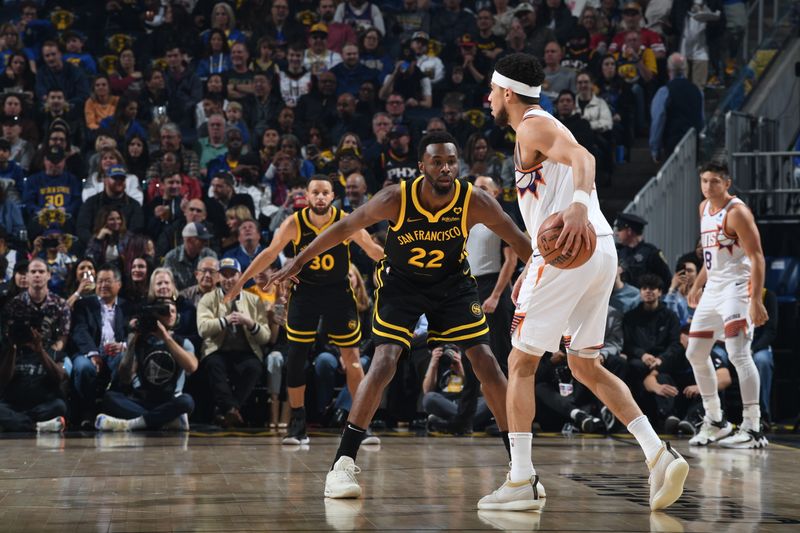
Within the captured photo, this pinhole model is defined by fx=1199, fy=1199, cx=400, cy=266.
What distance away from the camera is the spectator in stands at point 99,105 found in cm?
1460

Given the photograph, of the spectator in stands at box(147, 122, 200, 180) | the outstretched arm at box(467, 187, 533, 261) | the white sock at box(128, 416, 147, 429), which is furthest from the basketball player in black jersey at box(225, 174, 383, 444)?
the spectator in stands at box(147, 122, 200, 180)

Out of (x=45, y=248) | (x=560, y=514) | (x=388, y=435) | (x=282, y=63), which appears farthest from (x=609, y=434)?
(x=282, y=63)

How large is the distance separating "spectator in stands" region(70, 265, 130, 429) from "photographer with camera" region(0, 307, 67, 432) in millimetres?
283

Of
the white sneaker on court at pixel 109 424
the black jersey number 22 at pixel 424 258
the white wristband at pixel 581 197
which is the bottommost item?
the white sneaker on court at pixel 109 424

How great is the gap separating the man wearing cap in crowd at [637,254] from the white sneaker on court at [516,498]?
633 centimetres

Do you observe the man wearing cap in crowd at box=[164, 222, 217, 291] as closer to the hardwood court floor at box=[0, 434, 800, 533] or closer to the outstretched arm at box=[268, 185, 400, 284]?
the hardwood court floor at box=[0, 434, 800, 533]

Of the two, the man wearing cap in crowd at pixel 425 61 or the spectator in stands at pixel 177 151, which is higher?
the man wearing cap in crowd at pixel 425 61

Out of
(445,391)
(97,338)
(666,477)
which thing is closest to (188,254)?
(97,338)

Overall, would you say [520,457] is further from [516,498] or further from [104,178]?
[104,178]

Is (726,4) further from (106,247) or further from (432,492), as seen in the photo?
(432,492)

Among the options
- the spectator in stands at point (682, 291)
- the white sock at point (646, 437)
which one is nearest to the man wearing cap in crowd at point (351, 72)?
the spectator in stands at point (682, 291)

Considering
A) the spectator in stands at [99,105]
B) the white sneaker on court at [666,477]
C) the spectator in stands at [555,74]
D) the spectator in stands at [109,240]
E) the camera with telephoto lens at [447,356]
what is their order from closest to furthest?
the white sneaker on court at [666,477] < the camera with telephoto lens at [447,356] < the spectator in stands at [109,240] < the spectator in stands at [555,74] < the spectator in stands at [99,105]

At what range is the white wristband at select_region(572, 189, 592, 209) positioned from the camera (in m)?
4.84

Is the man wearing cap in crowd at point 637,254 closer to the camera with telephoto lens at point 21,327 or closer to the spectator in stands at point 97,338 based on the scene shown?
the spectator in stands at point 97,338
